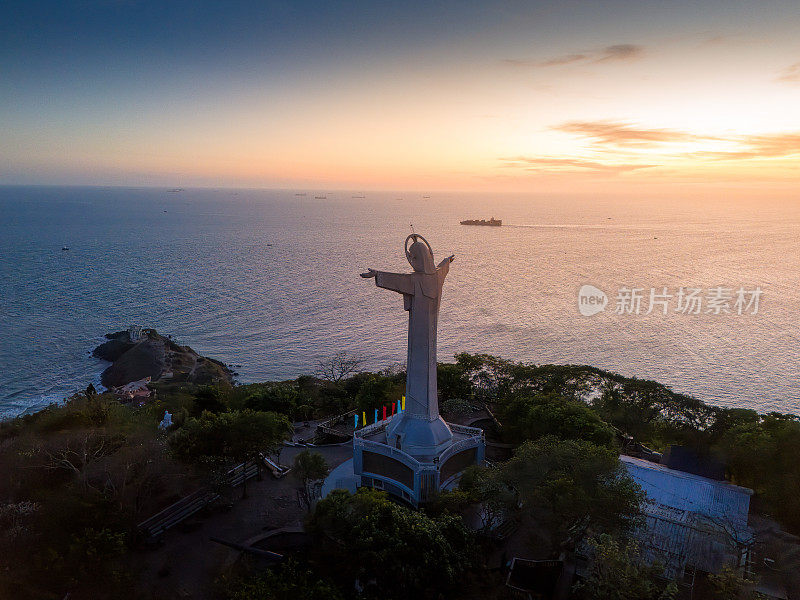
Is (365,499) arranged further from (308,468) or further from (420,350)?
(420,350)

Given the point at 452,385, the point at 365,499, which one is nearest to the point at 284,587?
the point at 365,499

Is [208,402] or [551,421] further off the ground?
[551,421]

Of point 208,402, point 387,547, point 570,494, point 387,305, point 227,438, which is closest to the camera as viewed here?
point 387,547

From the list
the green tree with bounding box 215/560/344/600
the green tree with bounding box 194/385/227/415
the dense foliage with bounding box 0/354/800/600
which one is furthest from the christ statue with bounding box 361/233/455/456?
the green tree with bounding box 194/385/227/415

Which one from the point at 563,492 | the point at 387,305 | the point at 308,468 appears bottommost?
the point at 387,305

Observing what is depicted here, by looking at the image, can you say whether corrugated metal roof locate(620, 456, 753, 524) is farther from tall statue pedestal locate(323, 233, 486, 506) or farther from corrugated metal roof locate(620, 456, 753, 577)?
tall statue pedestal locate(323, 233, 486, 506)

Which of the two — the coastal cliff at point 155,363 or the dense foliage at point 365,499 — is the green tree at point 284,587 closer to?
the dense foliage at point 365,499
